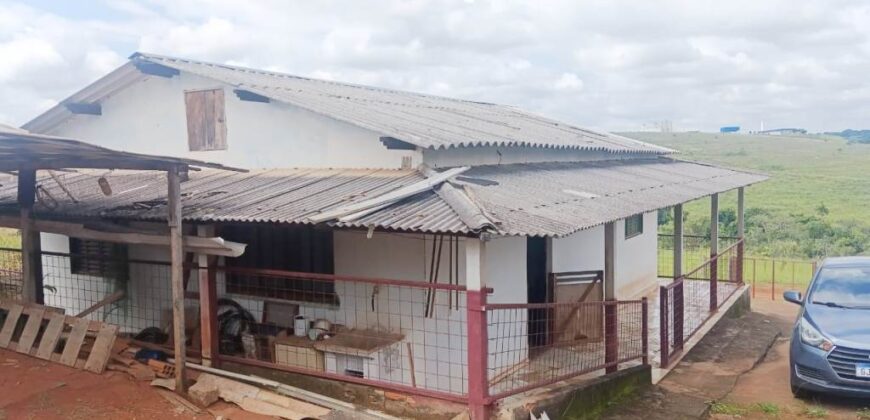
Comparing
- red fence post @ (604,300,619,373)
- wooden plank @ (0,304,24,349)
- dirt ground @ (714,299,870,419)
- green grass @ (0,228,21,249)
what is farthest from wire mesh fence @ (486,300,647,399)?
green grass @ (0,228,21,249)

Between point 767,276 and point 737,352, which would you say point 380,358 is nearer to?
point 737,352

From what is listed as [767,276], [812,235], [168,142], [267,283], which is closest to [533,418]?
[267,283]

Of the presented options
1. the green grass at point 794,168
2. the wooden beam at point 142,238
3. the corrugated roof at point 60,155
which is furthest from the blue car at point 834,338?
the green grass at point 794,168

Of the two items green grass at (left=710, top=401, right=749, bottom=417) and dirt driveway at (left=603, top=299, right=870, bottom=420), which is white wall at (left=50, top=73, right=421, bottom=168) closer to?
dirt driveway at (left=603, top=299, right=870, bottom=420)

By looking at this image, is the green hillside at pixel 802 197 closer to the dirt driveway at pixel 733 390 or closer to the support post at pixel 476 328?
the dirt driveway at pixel 733 390

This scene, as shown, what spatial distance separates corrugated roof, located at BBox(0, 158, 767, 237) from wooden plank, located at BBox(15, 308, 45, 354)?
124 cm

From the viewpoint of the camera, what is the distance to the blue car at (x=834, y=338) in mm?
7449

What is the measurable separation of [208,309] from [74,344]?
145cm

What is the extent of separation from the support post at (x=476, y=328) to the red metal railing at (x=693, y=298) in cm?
412

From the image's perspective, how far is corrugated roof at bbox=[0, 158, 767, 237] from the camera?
6156 millimetres

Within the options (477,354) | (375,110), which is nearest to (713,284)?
(375,110)

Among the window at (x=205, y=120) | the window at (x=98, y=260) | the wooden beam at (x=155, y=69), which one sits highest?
the wooden beam at (x=155, y=69)

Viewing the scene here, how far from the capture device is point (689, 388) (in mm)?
8727

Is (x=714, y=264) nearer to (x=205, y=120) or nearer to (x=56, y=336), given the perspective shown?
(x=205, y=120)
